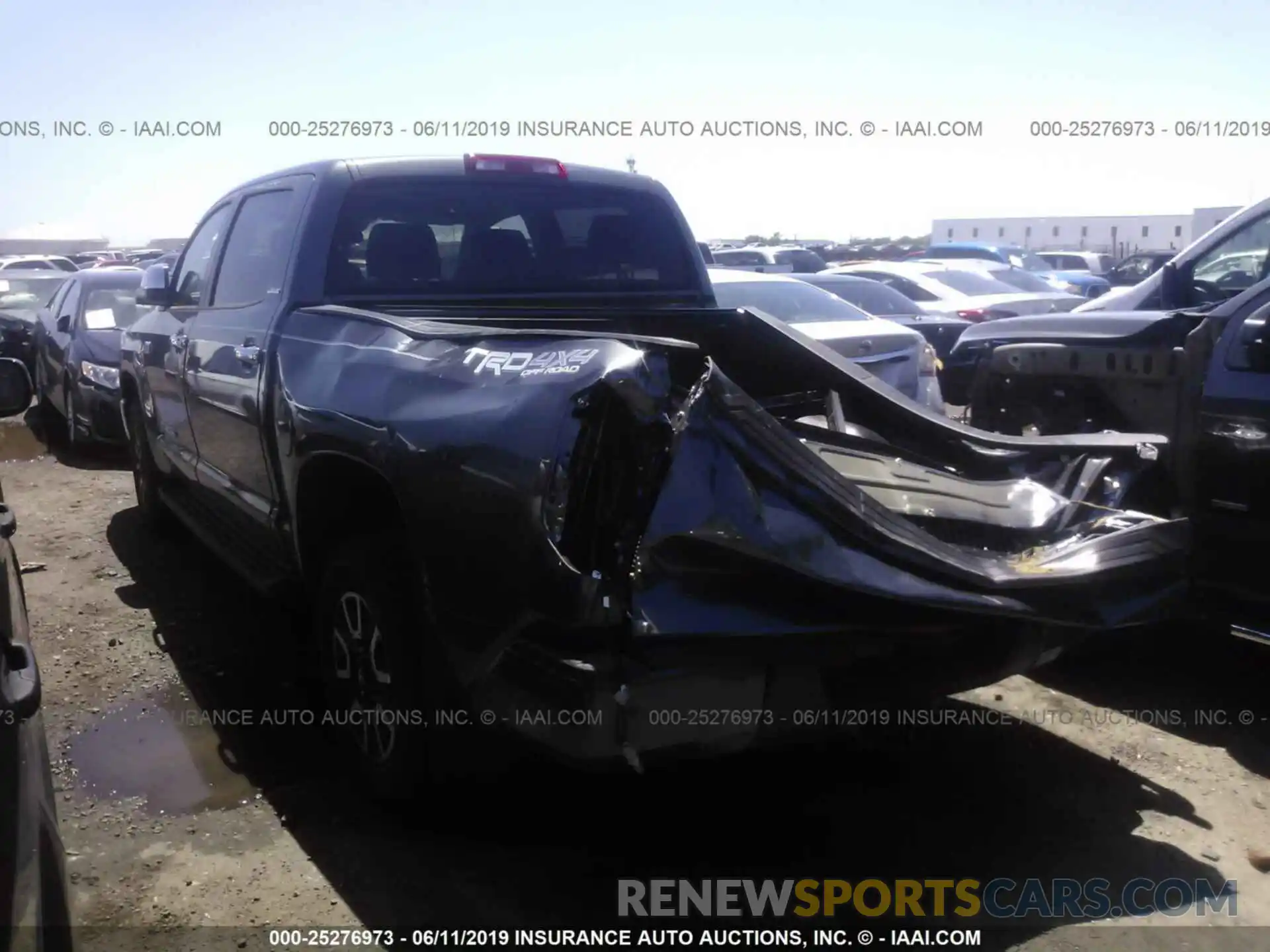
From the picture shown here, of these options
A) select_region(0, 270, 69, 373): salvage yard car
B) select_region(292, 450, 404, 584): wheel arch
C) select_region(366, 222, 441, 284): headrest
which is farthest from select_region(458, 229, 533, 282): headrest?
select_region(0, 270, 69, 373): salvage yard car

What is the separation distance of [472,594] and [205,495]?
9.81 feet

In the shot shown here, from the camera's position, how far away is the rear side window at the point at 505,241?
421 cm

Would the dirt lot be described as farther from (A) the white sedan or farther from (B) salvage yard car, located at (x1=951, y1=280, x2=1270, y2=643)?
(A) the white sedan

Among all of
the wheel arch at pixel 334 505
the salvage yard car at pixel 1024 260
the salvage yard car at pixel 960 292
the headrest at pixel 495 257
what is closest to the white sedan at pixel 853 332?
the headrest at pixel 495 257

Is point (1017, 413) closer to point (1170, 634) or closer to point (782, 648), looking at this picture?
point (1170, 634)

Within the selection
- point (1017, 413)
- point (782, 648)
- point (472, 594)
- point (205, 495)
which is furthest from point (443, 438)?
point (1017, 413)

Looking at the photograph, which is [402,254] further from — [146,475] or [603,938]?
[146,475]

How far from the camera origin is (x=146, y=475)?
6637mm

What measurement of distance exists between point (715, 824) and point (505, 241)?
251 centimetres

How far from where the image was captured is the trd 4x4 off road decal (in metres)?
2.55

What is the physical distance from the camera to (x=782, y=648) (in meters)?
2.57

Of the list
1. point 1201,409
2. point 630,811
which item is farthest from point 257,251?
point 1201,409

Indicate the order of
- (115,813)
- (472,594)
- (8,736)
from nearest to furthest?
(8,736) → (472,594) → (115,813)

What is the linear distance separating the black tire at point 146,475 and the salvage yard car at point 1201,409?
488cm
